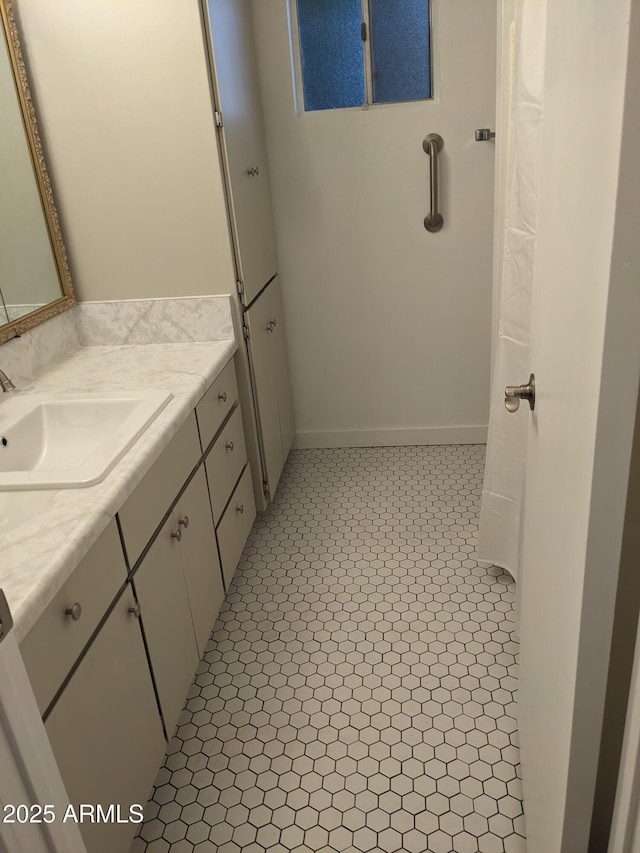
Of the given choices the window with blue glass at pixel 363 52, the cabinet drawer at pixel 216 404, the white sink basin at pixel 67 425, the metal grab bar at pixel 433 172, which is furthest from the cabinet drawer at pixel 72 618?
the window with blue glass at pixel 363 52

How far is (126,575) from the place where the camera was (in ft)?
4.47

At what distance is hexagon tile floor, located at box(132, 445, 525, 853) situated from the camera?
4.82 feet

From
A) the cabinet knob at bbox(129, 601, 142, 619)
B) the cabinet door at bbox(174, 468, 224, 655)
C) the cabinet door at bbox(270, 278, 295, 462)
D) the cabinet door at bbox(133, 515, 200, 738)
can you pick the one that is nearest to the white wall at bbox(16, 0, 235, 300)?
the cabinet door at bbox(270, 278, 295, 462)

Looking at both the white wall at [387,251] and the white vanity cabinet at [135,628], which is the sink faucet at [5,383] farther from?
the white wall at [387,251]

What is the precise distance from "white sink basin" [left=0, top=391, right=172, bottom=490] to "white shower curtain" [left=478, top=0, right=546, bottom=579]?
0.93 m

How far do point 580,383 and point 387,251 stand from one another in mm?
2238

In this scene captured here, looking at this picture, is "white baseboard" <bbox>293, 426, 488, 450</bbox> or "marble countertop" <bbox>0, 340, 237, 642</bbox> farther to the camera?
"white baseboard" <bbox>293, 426, 488, 450</bbox>

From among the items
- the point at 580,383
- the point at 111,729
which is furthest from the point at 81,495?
the point at 580,383

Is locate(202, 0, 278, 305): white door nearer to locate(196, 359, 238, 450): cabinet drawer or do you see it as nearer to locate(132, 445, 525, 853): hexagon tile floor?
locate(196, 359, 238, 450): cabinet drawer

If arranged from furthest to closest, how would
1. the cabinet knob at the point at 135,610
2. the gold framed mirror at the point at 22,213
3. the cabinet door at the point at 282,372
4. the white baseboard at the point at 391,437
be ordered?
the white baseboard at the point at 391,437, the cabinet door at the point at 282,372, the gold framed mirror at the point at 22,213, the cabinet knob at the point at 135,610

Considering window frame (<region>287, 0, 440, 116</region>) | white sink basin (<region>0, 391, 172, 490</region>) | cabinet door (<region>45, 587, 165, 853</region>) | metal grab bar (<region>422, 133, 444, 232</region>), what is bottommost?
cabinet door (<region>45, 587, 165, 853</region>)

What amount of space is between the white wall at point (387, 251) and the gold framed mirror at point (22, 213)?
101cm

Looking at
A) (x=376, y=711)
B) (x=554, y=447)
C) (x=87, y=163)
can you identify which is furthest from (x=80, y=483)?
(x=87, y=163)

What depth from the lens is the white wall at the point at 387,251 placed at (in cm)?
260
